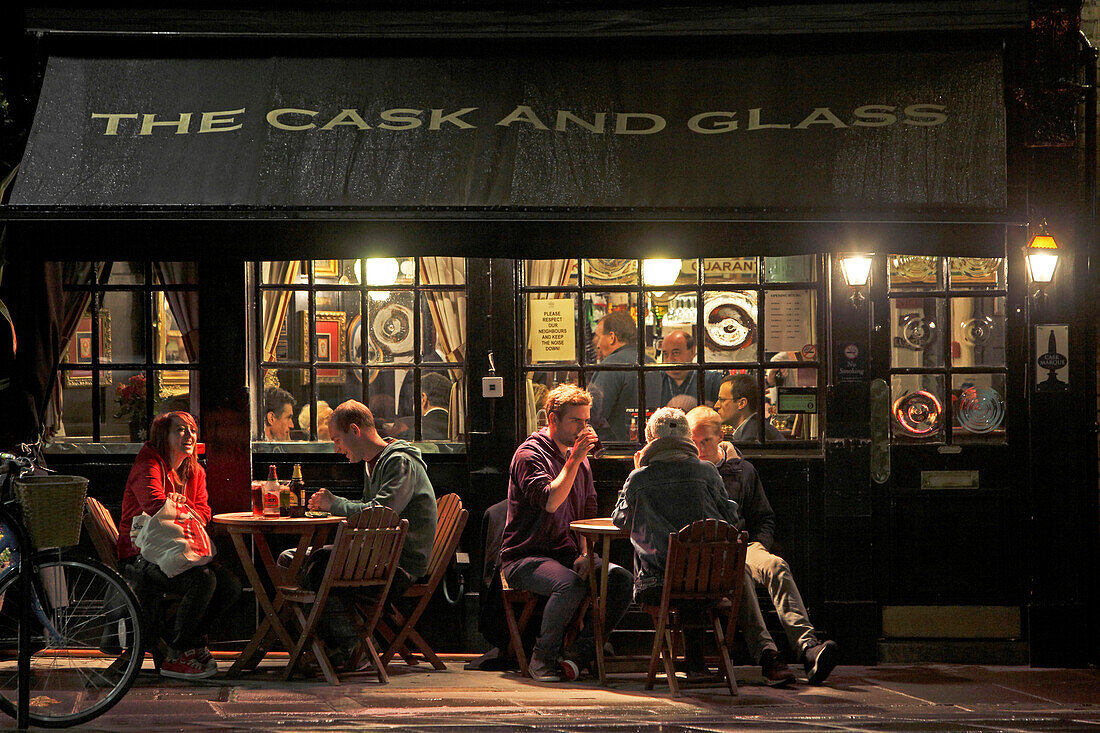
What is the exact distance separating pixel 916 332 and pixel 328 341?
3.86 m

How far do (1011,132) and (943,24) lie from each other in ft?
2.63

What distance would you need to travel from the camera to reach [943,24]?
800 cm

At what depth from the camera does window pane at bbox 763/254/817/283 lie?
832cm

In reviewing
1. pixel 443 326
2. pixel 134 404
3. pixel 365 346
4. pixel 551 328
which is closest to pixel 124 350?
pixel 134 404

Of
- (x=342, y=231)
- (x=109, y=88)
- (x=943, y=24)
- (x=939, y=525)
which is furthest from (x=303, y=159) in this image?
(x=939, y=525)

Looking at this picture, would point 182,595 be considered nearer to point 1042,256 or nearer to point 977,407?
point 977,407

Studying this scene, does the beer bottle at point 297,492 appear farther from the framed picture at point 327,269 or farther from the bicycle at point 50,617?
the framed picture at point 327,269

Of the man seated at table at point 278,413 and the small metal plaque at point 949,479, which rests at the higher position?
the man seated at table at point 278,413

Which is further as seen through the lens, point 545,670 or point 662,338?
point 662,338

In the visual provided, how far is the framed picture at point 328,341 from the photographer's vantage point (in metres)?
8.52

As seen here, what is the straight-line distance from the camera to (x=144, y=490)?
24.3 ft

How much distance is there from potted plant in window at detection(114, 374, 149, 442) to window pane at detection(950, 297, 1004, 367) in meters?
5.32

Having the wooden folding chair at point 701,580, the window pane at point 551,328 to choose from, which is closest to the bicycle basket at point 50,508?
the wooden folding chair at point 701,580

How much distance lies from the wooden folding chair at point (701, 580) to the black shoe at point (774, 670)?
1.00 feet
